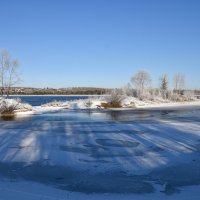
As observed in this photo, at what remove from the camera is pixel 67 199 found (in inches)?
297

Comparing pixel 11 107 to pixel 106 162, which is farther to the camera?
pixel 11 107

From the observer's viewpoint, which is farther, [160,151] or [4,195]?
[160,151]

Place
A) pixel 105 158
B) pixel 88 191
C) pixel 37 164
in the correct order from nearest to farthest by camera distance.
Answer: pixel 88 191 < pixel 37 164 < pixel 105 158

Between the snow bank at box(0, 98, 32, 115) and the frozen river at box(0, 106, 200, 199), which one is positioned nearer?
the frozen river at box(0, 106, 200, 199)

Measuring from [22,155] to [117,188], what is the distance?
16.4 ft

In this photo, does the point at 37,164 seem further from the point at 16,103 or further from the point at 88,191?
the point at 16,103

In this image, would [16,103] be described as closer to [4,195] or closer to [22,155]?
[22,155]

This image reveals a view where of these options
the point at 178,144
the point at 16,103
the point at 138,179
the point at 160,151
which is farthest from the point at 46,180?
the point at 16,103

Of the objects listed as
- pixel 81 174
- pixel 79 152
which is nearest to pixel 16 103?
pixel 79 152

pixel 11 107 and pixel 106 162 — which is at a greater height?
pixel 11 107

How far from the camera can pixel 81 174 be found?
32.4ft

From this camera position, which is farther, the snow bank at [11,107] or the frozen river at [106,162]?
the snow bank at [11,107]

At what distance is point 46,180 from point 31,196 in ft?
5.00

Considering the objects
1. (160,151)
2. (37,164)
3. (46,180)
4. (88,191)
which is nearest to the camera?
(88,191)
